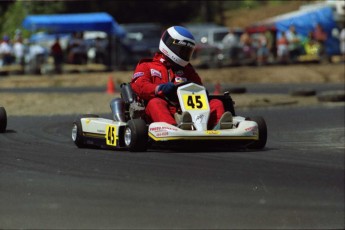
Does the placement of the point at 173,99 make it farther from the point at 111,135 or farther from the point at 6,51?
the point at 6,51

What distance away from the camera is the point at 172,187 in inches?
303

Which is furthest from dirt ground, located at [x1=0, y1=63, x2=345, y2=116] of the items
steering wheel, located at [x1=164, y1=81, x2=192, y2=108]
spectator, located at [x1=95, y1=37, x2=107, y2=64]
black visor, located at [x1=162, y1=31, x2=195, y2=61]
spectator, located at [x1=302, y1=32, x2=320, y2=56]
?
steering wheel, located at [x1=164, y1=81, x2=192, y2=108]

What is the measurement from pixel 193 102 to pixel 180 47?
2.60ft

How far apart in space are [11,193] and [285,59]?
2737 centimetres

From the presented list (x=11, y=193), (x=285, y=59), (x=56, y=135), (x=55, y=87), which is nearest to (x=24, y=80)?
(x=55, y=87)

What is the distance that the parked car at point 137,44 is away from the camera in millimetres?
36900

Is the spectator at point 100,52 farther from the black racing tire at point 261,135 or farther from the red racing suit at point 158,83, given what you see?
the black racing tire at point 261,135

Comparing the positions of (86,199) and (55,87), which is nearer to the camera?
(86,199)

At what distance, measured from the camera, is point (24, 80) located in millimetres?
29750

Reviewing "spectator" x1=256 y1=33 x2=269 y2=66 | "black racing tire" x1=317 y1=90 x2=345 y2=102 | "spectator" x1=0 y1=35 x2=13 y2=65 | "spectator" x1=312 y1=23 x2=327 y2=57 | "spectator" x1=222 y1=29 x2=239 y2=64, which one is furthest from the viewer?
"spectator" x1=312 y1=23 x2=327 y2=57

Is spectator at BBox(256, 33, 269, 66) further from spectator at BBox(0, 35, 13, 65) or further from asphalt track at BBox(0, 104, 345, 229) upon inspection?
asphalt track at BBox(0, 104, 345, 229)

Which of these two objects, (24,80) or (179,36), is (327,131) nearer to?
(179,36)

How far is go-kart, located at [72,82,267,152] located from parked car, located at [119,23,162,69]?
22.8m

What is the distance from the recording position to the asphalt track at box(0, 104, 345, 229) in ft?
21.3
